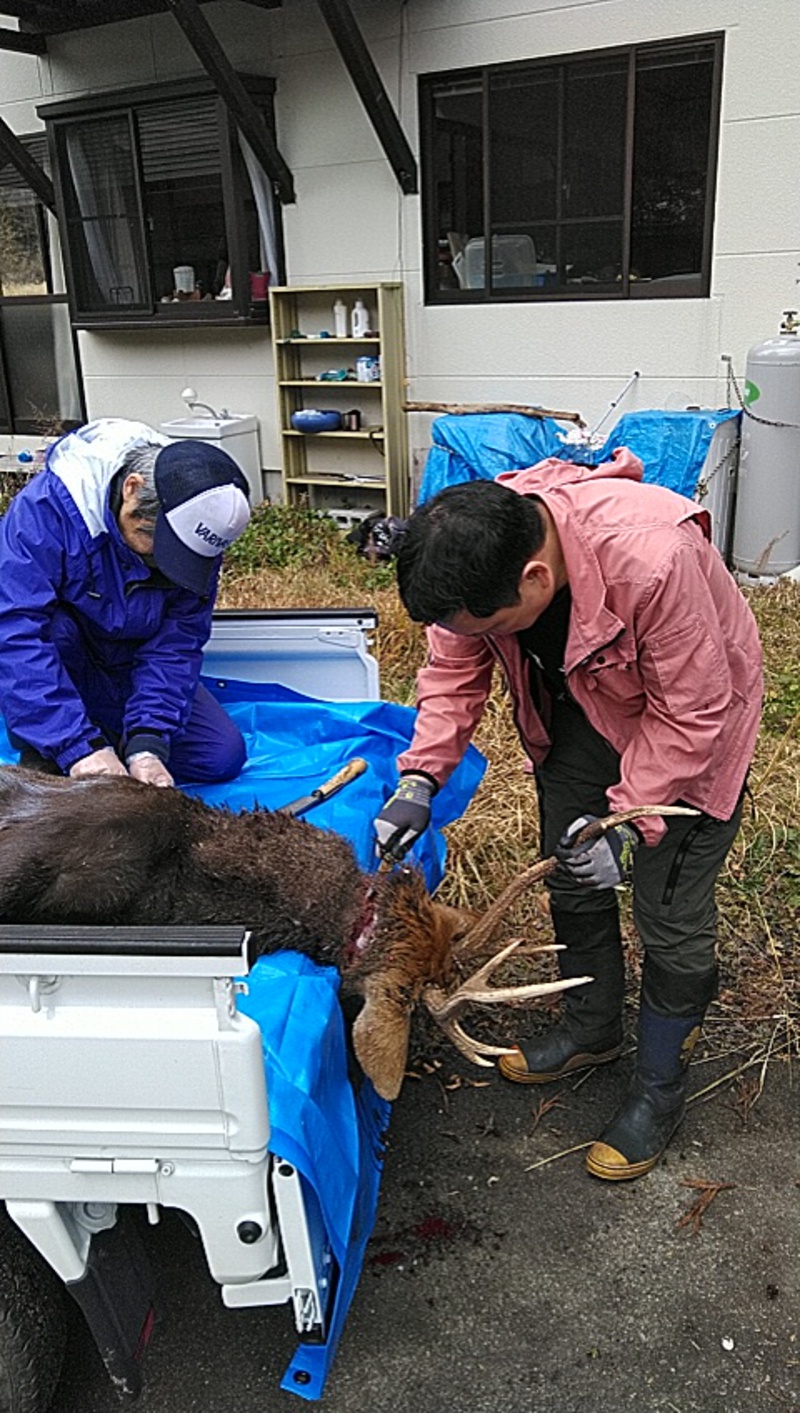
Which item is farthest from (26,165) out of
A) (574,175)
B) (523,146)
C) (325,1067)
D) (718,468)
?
(325,1067)

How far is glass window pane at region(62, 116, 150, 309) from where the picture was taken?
9.23m

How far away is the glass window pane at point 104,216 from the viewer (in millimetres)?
9234

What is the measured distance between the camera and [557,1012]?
3490 millimetres

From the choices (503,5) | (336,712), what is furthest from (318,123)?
(336,712)

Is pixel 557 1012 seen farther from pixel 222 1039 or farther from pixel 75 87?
pixel 75 87

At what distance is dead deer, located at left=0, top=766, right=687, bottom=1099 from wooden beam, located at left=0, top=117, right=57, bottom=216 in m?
8.85

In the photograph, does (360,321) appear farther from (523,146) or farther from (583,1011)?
(583,1011)

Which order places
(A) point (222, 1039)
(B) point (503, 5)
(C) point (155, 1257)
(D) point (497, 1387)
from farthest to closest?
(B) point (503, 5) → (C) point (155, 1257) → (D) point (497, 1387) → (A) point (222, 1039)

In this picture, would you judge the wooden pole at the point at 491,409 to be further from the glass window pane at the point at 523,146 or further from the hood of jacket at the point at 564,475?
the hood of jacket at the point at 564,475

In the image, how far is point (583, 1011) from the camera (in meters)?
3.18

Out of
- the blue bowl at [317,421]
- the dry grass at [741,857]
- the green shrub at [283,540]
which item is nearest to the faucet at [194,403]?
the blue bowl at [317,421]

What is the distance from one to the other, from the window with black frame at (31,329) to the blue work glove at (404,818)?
8681mm

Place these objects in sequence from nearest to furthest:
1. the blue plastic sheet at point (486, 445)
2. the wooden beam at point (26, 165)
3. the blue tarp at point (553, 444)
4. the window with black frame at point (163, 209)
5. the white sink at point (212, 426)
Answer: the blue tarp at point (553, 444) < the blue plastic sheet at point (486, 445) < the window with black frame at point (163, 209) < the white sink at point (212, 426) < the wooden beam at point (26, 165)

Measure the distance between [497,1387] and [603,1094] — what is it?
101cm
